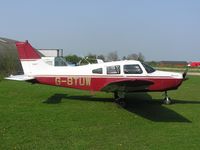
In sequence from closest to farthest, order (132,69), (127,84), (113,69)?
(127,84), (132,69), (113,69)

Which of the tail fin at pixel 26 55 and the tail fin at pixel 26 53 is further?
the tail fin at pixel 26 53

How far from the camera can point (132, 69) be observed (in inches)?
522

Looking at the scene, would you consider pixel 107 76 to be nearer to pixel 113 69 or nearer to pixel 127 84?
pixel 113 69

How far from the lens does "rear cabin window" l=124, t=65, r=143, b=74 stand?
520 inches

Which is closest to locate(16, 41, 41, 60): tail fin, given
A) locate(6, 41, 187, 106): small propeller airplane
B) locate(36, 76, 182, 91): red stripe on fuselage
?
locate(6, 41, 187, 106): small propeller airplane

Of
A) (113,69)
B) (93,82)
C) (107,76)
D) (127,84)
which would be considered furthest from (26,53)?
(127,84)

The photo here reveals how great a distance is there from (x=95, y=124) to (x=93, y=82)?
14.1 ft

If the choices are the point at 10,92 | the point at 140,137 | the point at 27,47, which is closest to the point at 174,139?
the point at 140,137

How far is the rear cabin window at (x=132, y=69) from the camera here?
13.2 metres

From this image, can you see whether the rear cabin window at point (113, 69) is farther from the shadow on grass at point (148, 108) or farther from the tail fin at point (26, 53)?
the tail fin at point (26, 53)

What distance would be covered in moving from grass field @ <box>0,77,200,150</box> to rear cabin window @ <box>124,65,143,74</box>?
1.28 metres

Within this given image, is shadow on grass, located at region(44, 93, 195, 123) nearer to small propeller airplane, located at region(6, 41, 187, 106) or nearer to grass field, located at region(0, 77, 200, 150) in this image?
grass field, located at region(0, 77, 200, 150)

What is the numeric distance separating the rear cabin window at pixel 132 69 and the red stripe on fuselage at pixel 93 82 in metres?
0.43

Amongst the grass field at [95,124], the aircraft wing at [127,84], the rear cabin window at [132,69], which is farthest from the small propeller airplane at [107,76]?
the grass field at [95,124]
